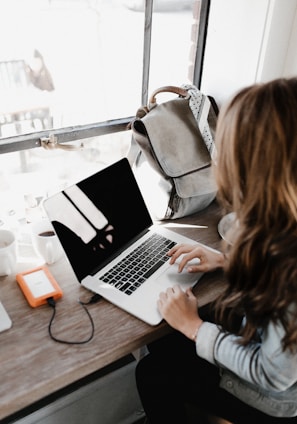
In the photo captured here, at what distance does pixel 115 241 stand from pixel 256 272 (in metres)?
0.44

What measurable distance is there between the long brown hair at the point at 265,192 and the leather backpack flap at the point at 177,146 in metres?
0.42

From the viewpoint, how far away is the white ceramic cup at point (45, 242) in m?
0.99

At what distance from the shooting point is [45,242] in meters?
0.98

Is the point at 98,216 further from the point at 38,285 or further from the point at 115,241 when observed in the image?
the point at 38,285

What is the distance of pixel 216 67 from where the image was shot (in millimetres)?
1441

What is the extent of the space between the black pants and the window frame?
680 mm

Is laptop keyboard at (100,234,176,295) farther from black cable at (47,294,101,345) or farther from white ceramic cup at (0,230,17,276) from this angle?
white ceramic cup at (0,230,17,276)

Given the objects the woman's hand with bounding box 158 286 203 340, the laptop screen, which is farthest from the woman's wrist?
the laptop screen

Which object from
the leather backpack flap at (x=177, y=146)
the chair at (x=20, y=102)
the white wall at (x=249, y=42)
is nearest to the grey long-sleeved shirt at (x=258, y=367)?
the leather backpack flap at (x=177, y=146)

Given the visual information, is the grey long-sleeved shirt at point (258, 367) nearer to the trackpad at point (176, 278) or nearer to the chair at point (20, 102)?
the trackpad at point (176, 278)

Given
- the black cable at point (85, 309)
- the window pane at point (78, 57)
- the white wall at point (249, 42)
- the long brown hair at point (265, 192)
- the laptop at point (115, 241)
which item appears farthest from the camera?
the white wall at point (249, 42)

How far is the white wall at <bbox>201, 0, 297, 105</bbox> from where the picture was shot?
4.10 ft

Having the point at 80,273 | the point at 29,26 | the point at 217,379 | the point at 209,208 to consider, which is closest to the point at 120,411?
the point at 217,379

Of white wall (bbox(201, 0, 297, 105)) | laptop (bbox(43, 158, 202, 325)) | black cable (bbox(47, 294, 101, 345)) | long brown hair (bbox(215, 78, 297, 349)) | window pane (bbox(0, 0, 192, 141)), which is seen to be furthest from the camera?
white wall (bbox(201, 0, 297, 105))
